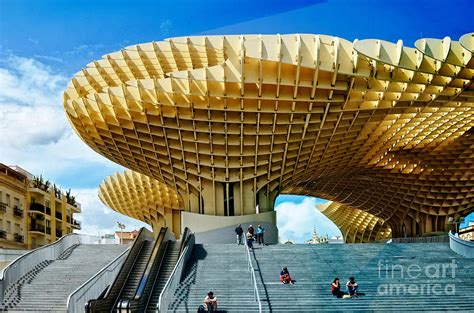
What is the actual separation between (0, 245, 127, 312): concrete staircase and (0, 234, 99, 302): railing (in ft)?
0.87

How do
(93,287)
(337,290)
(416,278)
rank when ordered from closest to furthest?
(93,287)
(337,290)
(416,278)

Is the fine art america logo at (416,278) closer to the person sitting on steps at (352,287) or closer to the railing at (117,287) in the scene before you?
the person sitting on steps at (352,287)

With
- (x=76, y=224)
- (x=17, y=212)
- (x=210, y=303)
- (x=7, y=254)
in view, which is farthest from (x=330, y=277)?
(x=76, y=224)

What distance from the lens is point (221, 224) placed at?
4203 centimetres

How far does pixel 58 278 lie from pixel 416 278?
1454cm

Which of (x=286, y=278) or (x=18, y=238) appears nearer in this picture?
(x=286, y=278)

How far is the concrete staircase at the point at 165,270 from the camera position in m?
21.5

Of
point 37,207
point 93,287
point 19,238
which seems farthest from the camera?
point 37,207

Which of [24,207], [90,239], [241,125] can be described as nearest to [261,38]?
[241,125]

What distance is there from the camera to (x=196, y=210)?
141 feet

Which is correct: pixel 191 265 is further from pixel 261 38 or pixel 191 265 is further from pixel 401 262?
pixel 261 38

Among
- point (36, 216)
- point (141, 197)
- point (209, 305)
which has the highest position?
point (141, 197)

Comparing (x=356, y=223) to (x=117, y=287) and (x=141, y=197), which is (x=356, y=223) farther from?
(x=117, y=287)

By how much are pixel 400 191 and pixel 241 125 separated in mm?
30612
